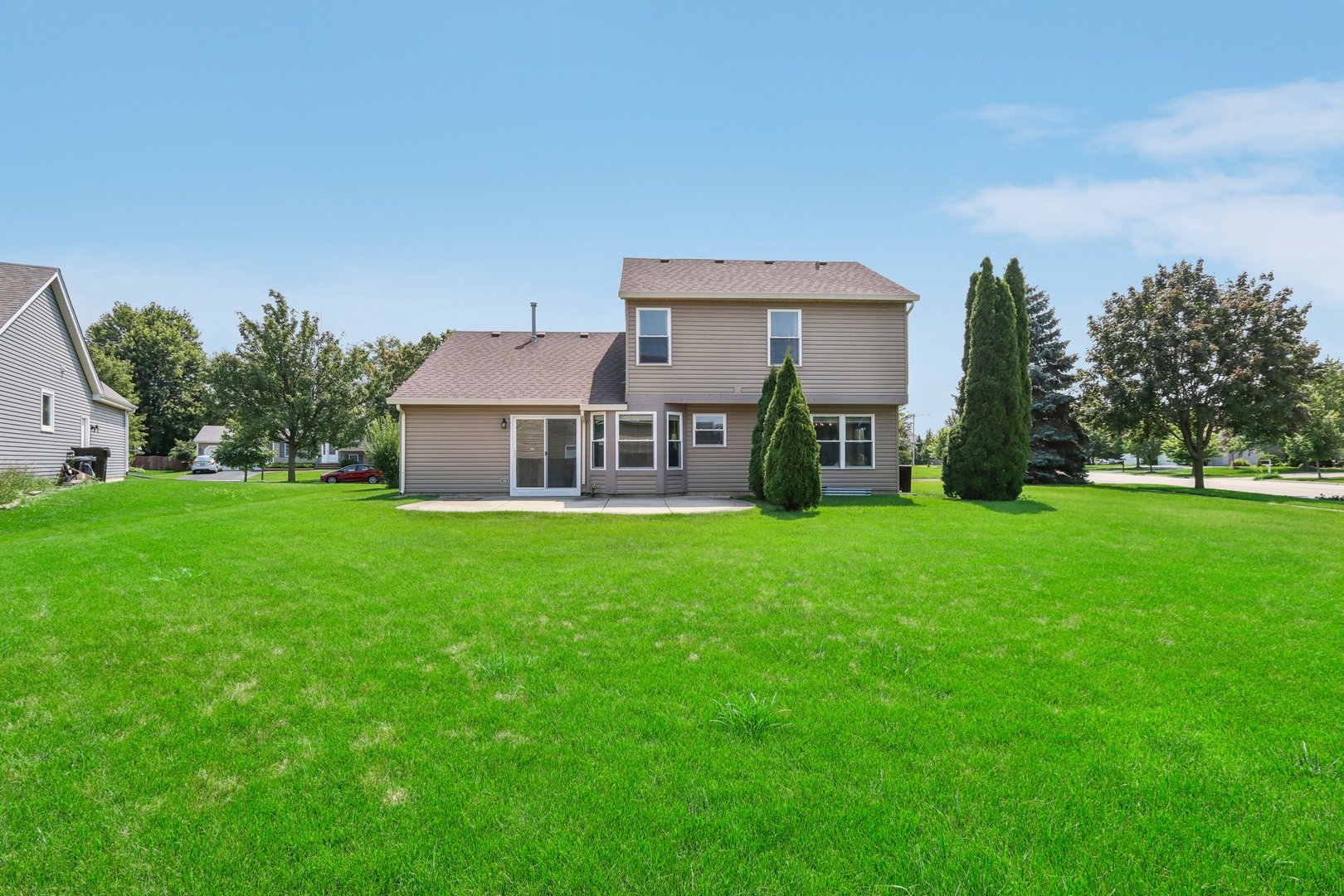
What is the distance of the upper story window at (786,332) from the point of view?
1766 centimetres

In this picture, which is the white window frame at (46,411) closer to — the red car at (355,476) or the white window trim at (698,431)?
the red car at (355,476)

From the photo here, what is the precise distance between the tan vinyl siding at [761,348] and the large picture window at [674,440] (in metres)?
0.84

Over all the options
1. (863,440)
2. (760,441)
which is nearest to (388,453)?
(760,441)

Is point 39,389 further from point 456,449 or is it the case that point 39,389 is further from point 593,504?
point 593,504

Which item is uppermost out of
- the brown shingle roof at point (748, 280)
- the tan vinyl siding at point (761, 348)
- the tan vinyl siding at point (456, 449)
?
the brown shingle roof at point (748, 280)

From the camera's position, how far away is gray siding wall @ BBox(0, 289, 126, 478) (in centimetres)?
1788

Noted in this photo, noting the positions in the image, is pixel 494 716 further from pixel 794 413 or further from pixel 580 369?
pixel 580 369

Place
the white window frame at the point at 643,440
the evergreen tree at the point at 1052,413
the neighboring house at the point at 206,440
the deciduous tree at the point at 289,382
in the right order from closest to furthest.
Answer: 1. the white window frame at the point at 643,440
2. the evergreen tree at the point at 1052,413
3. the deciduous tree at the point at 289,382
4. the neighboring house at the point at 206,440

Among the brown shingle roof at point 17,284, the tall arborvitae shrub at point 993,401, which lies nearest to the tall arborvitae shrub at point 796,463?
the tall arborvitae shrub at point 993,401

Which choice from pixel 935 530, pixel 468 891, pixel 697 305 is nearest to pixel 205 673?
pixel 468 891

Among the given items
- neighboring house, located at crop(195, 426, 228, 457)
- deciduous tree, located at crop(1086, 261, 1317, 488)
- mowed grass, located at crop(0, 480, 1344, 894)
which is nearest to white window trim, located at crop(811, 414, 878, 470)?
mowed grass, located at crop(0, 480, 1344, 894)

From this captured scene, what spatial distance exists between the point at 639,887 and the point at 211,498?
766 inches

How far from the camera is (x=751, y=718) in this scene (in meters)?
3.31

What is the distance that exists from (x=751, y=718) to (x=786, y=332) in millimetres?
15531
